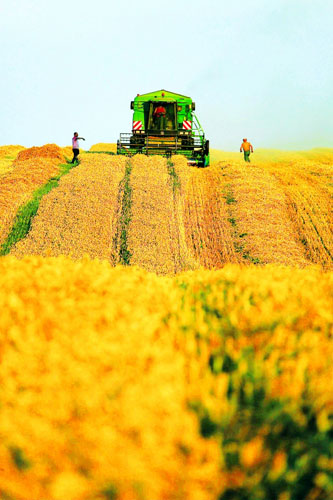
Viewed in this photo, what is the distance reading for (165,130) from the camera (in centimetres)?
1750

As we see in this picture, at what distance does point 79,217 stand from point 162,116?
10.4 m

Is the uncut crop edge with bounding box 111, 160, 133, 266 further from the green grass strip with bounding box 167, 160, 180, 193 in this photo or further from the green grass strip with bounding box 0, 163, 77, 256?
the green grass strip with bounding box 0, 163, 77, 256

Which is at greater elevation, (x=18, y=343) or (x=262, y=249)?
(x=18, y=343)

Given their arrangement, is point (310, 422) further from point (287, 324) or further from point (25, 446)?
point (25, 446)

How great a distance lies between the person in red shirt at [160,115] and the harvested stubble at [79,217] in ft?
21.5

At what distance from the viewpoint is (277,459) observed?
1.72 meters

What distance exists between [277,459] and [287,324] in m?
1.14

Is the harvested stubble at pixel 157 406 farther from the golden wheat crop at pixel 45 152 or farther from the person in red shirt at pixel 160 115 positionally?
the person in red shirt at pixel 160 115

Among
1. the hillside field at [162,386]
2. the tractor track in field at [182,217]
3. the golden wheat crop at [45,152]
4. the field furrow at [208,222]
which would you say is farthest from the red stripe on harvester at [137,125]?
the hillside field at [162,386]

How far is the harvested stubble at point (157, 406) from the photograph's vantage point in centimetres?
160

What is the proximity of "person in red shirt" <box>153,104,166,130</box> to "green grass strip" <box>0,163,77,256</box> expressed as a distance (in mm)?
7667

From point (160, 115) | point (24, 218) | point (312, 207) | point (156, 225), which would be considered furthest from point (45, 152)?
point (312, 207)

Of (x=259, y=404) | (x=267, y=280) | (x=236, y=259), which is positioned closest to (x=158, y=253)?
(x=236, y=259)

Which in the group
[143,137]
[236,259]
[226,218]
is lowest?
[236,259]
